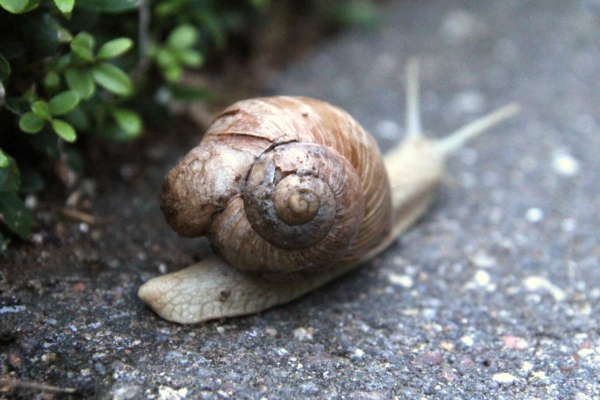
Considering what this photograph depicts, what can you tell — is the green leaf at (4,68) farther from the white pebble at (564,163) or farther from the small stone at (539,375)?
the white pebble at (564,163)

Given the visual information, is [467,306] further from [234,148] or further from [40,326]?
[40,326]

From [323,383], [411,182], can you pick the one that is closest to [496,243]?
[411,182]

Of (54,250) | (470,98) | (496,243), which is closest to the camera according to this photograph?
(54,250)

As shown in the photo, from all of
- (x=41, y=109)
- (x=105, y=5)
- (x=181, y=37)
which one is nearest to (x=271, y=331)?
(x=41, y=109)

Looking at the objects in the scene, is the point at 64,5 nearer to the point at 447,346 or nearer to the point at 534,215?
the point at 447,346

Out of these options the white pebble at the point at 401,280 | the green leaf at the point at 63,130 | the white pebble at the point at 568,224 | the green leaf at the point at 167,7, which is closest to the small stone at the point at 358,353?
the white pebble at the point at 401,280
